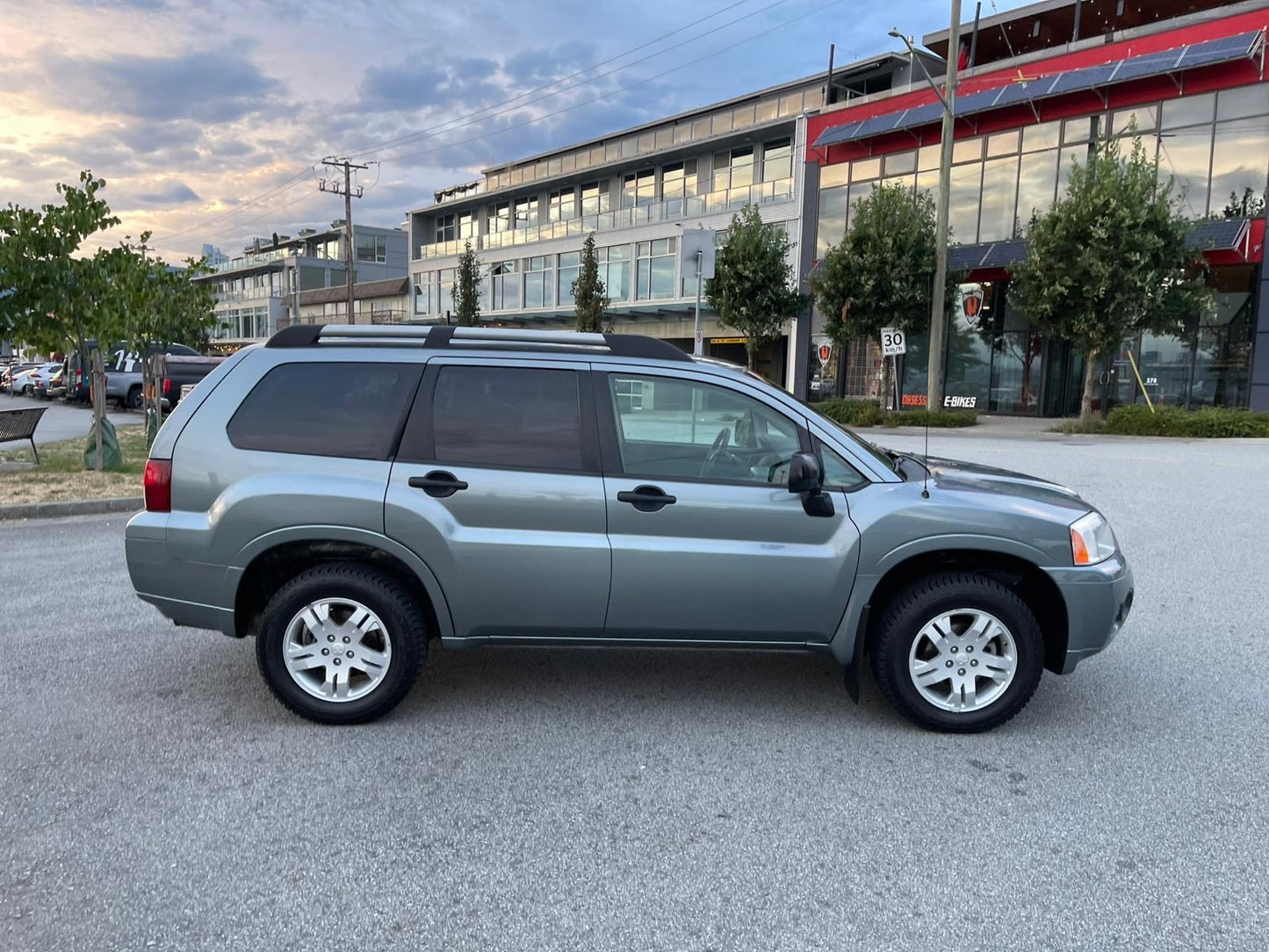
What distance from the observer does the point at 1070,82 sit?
88.2 ft

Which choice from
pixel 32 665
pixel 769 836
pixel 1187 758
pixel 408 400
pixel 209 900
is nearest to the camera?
pixel 209 900

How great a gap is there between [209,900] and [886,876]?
2.18 m

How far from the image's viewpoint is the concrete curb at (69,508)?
31.7 feet

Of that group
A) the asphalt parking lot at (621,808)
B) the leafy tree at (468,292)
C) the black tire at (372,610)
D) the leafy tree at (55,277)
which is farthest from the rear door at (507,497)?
the leafy tree at (468,292)

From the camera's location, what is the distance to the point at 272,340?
4.32 m

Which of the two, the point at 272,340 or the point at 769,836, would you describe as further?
the point at 272,340

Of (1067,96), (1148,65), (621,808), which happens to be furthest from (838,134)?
(621,808)

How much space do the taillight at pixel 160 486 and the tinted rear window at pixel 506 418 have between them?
1094mm

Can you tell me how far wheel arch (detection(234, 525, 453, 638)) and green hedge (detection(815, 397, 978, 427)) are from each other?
73.0ft

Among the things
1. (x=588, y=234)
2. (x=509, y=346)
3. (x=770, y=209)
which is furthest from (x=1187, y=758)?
(x=588, y=234)

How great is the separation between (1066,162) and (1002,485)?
28056mm

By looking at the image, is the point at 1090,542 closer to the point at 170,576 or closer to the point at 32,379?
the point at 170,576

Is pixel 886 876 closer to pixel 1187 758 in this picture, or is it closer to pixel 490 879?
pixel 490 879

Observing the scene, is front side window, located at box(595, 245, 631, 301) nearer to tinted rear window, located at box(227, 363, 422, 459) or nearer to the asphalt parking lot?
the asphalt parking lot
